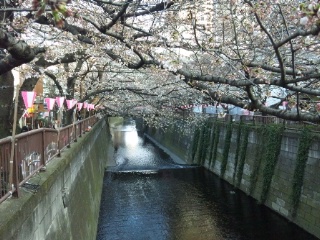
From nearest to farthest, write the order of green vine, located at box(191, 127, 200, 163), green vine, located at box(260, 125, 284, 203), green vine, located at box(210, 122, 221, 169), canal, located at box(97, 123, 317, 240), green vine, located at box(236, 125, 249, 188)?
canal, located at box(97, 123, 317, 240) → green vine, located at box(260, 125, 284, 203) → green vine, located at box(236, 125, 249, 188) → green vine, located at box(210, 122, 221, 169) → green vine, located at box(191, 127, 200, 163)

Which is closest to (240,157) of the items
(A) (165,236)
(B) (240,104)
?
(A) (165,236)

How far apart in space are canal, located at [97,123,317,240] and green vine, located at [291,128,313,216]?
3.90 ft

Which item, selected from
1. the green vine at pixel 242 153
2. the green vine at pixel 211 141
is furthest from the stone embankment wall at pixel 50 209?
the green vine at pixel 211 141

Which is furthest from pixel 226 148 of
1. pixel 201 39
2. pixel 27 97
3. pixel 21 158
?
pixel 21 158

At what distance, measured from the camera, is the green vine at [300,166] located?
1583 centimetres

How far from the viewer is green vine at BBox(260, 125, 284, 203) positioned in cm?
1875

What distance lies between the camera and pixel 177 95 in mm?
22688

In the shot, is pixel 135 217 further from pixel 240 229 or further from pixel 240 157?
pixel 240 157

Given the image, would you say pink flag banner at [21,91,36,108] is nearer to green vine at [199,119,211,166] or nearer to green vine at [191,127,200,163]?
green vine at [199,119,211,166]

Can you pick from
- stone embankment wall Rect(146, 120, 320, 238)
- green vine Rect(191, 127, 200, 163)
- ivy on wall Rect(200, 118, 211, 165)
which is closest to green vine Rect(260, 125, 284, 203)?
stone embankment wall Rect(146, 120, 320, 238)

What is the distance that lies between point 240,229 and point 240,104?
11232mm

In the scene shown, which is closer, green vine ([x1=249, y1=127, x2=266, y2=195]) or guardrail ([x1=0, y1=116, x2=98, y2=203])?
guardrail ([x1=0, y1=116, x2=98, y2=203])

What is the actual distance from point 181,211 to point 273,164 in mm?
5615

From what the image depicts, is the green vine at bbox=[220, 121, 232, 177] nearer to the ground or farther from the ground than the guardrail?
nearer to the ground
